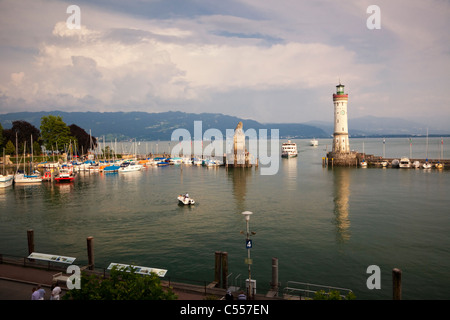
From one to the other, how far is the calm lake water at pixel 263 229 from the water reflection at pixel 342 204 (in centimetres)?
18

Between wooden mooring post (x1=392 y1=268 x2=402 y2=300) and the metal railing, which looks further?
the metal railing

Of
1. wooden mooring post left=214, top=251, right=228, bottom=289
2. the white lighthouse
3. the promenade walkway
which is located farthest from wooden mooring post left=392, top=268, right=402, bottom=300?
the white lighthouse

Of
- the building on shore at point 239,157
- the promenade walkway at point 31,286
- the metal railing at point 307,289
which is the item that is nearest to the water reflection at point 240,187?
the building on shore at point 239,157

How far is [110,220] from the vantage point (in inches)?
1663

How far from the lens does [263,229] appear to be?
37.1 m

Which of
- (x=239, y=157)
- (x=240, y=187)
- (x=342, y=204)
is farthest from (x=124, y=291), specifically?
(x=239, y=157)

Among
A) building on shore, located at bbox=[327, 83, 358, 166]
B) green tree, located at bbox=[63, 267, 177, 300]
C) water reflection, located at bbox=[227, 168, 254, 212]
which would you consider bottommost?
water reflection, located at bbox=[227, 168, 254, 212]

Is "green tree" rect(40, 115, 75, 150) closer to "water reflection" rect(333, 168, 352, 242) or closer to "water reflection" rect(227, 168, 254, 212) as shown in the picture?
"water reflection" rect(227, 168, 254, 212)

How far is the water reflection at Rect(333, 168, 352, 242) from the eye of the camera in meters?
35.8

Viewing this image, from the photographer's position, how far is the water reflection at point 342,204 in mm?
35822

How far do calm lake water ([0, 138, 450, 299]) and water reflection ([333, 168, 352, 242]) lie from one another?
0.18 metres

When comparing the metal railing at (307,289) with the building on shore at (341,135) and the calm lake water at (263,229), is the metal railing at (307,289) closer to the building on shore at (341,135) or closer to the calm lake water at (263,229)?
the calm lake water at (263,229)
